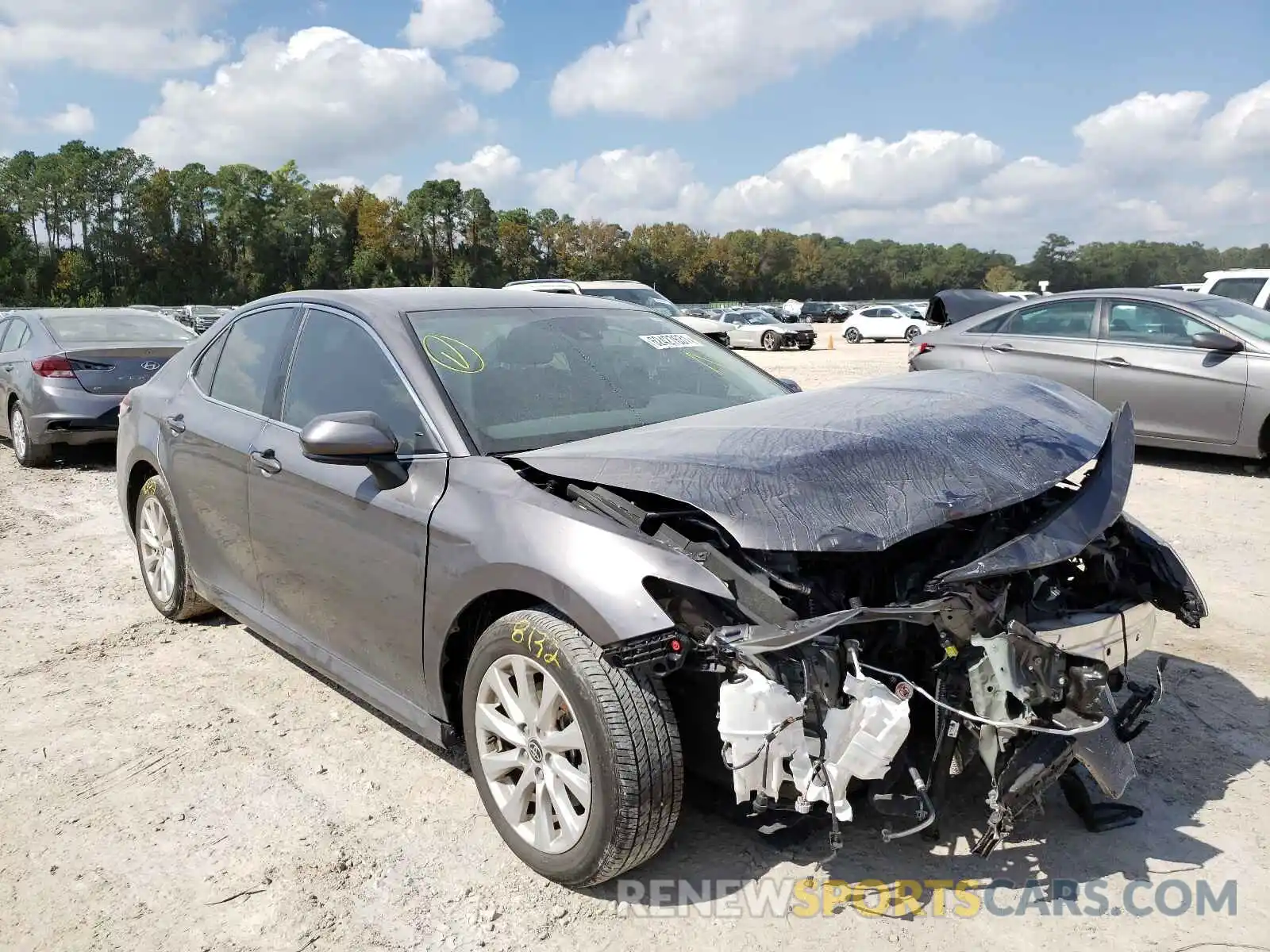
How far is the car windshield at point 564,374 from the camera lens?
3197mm

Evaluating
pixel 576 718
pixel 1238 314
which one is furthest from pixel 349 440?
pixel 1238 314

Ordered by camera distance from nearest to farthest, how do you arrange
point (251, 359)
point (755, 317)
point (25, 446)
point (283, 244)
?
point (251, 359), point (25, 446), point (755, 317), point (283, 244)

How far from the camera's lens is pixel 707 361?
4098 millimetres

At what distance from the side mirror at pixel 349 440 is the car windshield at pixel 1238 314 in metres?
7.65

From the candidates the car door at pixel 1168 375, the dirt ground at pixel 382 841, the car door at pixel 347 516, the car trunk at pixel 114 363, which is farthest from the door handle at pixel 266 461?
the car door at pixel 1168 375

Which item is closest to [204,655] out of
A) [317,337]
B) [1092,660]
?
[317,337]

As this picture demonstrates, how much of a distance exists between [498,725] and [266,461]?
5.20ft

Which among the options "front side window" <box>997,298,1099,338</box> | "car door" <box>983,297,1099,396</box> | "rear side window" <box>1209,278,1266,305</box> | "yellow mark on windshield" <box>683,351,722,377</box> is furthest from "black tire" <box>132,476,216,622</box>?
"rear side window" <box>1209,278,1266,305</box>

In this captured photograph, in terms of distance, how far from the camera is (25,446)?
9422 mm

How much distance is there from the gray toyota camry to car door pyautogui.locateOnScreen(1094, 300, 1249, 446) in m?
5.22

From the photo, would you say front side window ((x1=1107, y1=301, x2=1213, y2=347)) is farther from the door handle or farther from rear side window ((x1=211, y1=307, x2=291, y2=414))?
the door handle

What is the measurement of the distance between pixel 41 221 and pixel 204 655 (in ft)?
294

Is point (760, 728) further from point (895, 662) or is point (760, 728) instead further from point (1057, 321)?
point (1057, 321)

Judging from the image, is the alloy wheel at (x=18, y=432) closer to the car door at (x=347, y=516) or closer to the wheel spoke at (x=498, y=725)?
the car door at (x=347, y=516)
